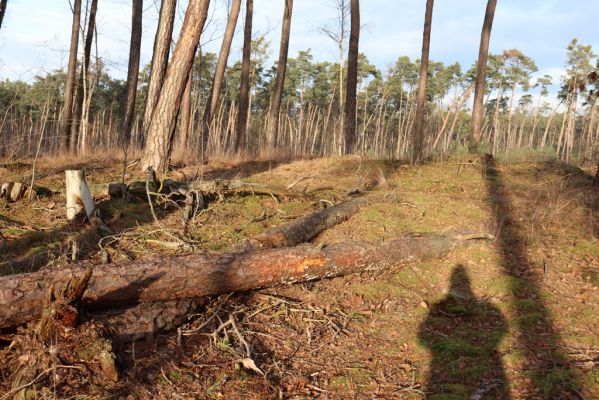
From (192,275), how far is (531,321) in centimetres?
274

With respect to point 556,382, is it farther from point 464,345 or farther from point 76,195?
point 76,195

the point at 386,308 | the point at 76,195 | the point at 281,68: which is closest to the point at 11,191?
the point at 76,195

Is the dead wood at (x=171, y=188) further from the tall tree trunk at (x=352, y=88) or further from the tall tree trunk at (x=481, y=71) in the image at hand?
the tall tree trunk at (x=481, y=71)

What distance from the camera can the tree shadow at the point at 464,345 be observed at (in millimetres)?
2754

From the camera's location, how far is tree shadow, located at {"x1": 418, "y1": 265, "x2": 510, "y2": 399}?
108 inches

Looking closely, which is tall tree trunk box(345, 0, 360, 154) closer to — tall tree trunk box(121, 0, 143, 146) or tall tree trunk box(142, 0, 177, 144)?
tall tree trunk box(142, 0, 177, 144)

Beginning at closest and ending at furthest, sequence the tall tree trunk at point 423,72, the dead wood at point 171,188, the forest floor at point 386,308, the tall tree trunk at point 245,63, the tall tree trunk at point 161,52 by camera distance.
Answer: the forest floor at point 386,308 < the dead wood at point 171,188 < the tall tree trunk at point 161,52 < the tall tree trunk at point 423,72 < the tall tree trunk at point 245,63

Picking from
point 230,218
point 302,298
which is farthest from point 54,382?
point 230,218

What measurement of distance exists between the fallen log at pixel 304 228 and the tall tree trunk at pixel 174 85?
3294mm

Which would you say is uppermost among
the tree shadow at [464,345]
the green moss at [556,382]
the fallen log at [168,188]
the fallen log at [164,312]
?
the fallen log at [168,188]

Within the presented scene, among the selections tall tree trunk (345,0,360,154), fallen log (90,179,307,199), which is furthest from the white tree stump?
tall tree trunk (345,0,360,154)

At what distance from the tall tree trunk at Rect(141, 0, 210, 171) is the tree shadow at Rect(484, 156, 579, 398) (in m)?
5.28

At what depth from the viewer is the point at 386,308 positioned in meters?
3.89

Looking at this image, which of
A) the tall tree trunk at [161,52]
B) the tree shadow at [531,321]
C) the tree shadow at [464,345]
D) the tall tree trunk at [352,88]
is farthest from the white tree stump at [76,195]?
the tall tree trunk at [352,88]
